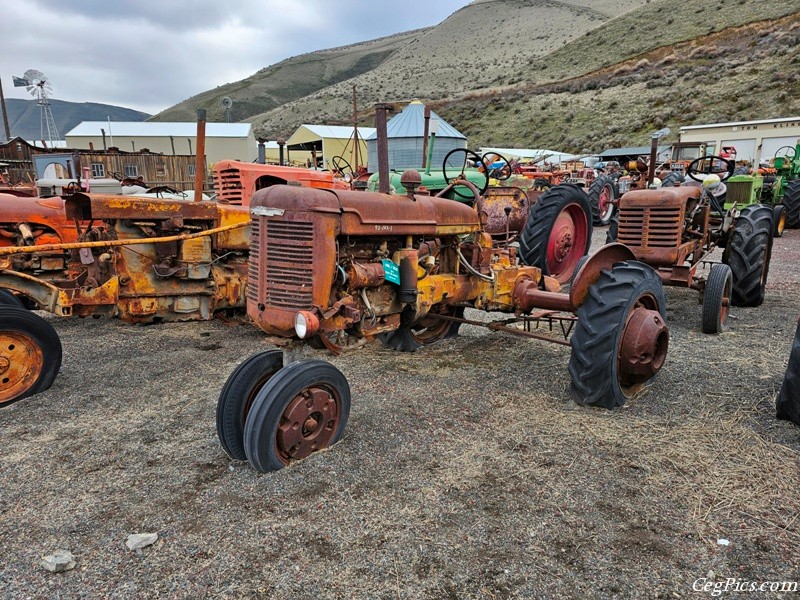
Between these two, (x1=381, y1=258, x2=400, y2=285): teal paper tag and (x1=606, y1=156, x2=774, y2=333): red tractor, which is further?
(x1=606, y1=156, x2=774, y2=333): red tractor

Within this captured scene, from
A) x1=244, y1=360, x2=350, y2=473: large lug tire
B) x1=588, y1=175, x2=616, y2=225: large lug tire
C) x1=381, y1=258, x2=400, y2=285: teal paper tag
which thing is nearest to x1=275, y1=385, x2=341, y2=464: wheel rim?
x1=244, y1=360, x2=350, y2=473: large lug tire

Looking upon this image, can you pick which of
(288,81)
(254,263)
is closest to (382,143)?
(254,263)

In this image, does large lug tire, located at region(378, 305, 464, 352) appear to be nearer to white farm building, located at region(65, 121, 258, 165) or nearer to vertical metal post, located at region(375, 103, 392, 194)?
vertical metal post, located at region(375, 103, 392, 194)

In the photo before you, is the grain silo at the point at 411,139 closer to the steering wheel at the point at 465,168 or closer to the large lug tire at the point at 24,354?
the steering wheel at the point at 465,168

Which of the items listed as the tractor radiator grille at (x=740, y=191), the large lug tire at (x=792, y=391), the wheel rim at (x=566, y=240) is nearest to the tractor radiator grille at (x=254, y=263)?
the large lug tire at (x=792, y=391)

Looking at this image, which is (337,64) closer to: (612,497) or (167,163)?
(167,163)

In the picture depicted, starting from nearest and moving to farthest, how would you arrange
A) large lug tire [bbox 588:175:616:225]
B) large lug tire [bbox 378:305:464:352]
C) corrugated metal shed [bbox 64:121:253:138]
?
large lug tire [bbox 378:305:464:352]
large lug tire [bbox 588:175:616:225]
corrugated metal shed [bbox 64:121:253:138]

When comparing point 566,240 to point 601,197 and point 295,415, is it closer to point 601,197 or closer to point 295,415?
point 295,415

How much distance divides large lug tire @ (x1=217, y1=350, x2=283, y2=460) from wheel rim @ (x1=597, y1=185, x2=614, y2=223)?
12714 millimetres

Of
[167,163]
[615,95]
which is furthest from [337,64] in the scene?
[167,163]

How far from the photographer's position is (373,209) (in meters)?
3.27

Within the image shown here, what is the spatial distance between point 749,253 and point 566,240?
1929 mm

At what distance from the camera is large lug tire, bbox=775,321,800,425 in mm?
3182

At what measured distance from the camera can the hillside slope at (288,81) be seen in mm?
94938
